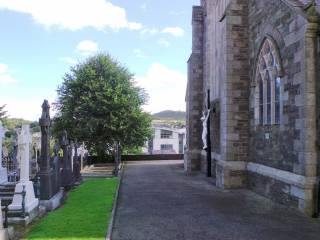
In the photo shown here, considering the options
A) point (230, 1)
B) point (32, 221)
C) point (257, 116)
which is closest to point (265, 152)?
point (257, 116)

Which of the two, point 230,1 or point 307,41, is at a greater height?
point 230,1

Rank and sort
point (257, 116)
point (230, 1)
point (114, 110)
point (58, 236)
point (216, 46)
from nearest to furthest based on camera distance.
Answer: point (58, 236) → point (257, 116) → point (230, 1) → point (216, 46) → point (114, 110)

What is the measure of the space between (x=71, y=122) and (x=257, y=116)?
20.9 metres

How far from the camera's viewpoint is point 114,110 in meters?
31.0

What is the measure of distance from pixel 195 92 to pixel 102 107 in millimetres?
10170

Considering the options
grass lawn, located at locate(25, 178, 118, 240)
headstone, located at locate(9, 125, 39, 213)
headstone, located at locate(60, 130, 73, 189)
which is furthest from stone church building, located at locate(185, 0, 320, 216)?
headstone, located at locate(9, 125, 39, 213)

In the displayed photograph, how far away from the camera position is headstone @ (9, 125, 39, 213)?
9281 millimetres

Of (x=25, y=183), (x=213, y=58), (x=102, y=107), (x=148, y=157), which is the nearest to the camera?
(x=25, y=183)

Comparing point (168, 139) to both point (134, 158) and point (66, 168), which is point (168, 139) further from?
point (66, 168)

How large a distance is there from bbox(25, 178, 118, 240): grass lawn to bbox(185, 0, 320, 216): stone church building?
15.2ft

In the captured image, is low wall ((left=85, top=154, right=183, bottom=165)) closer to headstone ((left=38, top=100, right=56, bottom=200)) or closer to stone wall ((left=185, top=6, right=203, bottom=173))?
stone wall ((left=185, top=6, right=203, bottom=173))

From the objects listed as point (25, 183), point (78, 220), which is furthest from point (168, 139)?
point (78, 220)

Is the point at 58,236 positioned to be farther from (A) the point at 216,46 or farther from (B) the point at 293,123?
(A) the point at 216,46

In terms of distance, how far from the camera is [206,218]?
905 centimetres
